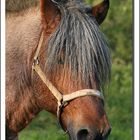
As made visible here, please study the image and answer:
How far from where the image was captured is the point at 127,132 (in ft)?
8.39

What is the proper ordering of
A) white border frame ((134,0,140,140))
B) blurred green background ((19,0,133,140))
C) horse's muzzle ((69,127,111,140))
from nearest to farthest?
horse's muzzle ((69,127,111,140)) → white border frame ((134,0,140,140)) → blurred green background ((19,0,133,140))

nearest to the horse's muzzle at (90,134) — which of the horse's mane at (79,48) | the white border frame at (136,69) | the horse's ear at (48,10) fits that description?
the horse's mane at (79,48)

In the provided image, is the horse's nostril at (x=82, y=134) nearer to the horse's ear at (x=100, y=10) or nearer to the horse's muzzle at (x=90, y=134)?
the horse's muzzle at (x=90, y=134)

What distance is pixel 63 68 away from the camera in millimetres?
1493

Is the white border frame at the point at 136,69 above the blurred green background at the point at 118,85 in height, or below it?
above

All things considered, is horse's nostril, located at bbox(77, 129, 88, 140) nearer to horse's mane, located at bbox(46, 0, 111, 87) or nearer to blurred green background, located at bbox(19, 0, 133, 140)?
horse's mane, located at bbox(46, 0, 111, 87)

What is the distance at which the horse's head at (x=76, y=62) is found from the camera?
4.78ft

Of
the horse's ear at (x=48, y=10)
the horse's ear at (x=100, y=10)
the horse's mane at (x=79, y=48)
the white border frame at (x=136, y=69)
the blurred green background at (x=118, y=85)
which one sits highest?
the horse's ear at (x=48, y=10)

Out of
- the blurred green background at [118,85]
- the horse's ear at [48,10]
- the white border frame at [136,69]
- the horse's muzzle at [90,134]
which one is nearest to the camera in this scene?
the horse's muzzle at [90,134]

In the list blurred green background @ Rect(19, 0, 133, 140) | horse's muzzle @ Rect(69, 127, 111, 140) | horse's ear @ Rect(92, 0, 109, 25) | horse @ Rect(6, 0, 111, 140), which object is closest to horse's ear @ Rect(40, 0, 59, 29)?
horse @ Rect(6, 0, 111, 140)

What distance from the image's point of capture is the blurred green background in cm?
267

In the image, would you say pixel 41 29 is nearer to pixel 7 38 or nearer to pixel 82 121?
pixel 7 38

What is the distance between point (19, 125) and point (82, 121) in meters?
0.29

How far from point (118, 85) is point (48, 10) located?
1.78 metres
